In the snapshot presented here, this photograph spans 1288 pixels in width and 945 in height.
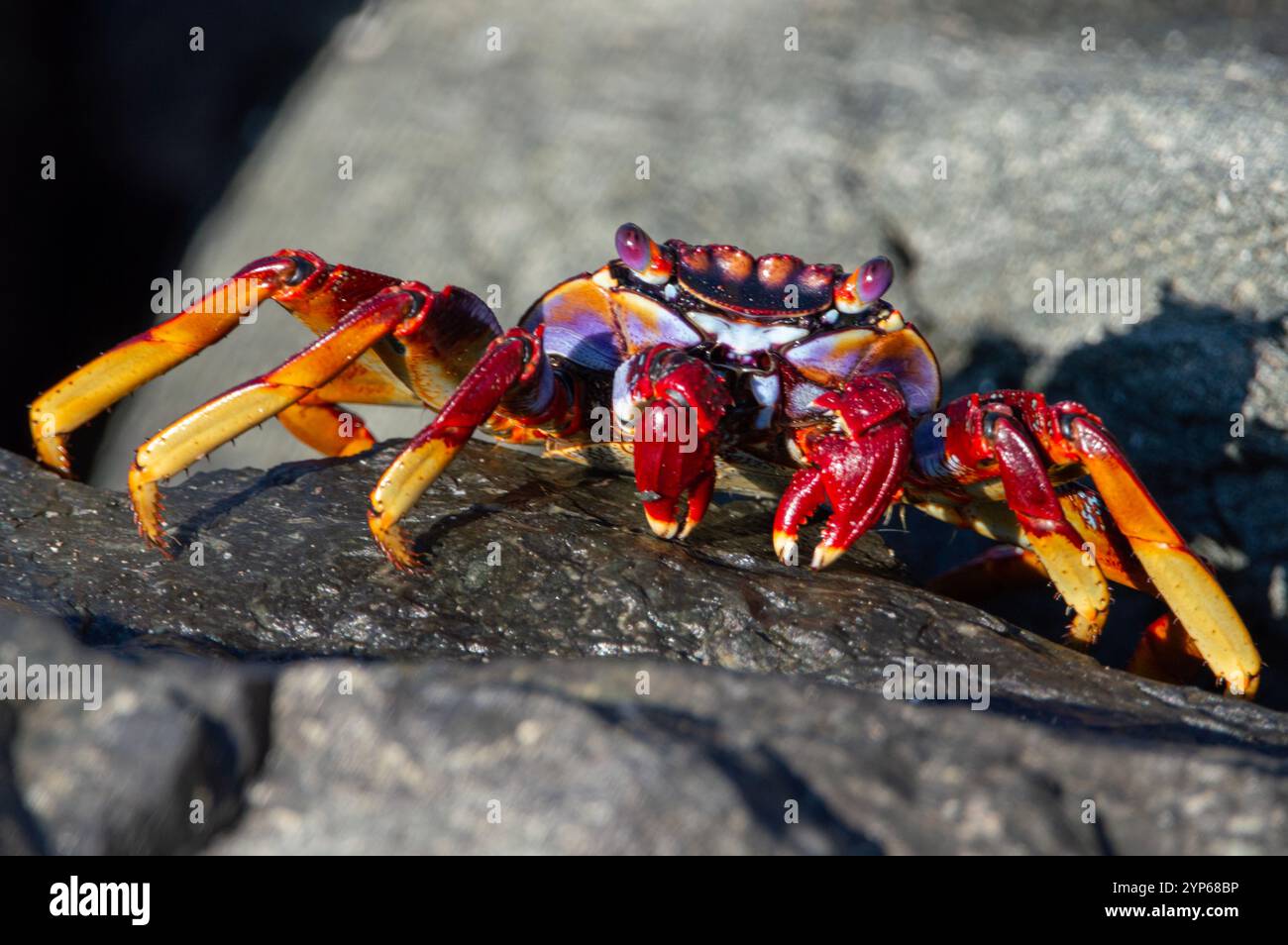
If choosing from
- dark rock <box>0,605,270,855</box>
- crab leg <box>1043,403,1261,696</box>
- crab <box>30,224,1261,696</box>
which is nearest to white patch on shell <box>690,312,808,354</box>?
crab <box>30,224,1261,696</box>

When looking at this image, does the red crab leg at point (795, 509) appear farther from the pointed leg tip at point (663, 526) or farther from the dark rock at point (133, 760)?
the dark rock at point (133, 760)

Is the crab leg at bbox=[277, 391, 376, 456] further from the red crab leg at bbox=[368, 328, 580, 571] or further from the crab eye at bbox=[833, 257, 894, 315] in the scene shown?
the crab eye at bbox=[833, 257, 894, 315]

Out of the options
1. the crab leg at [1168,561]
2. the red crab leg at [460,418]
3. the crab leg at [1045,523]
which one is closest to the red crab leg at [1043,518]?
the crab leg at [1045,523]

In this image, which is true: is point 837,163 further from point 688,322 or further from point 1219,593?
point 1219,593

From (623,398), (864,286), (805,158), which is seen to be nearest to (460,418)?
(623,398)

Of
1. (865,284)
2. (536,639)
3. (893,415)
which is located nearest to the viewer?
(536,639)

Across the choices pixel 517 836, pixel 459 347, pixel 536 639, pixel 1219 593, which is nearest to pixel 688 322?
pixel 459 347

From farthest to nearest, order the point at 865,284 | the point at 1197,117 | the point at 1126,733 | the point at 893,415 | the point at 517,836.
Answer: the point at 1197,117 → the point at 865,284 → the point at 893,415 → the point at 1126,733 → the point at 517,836
